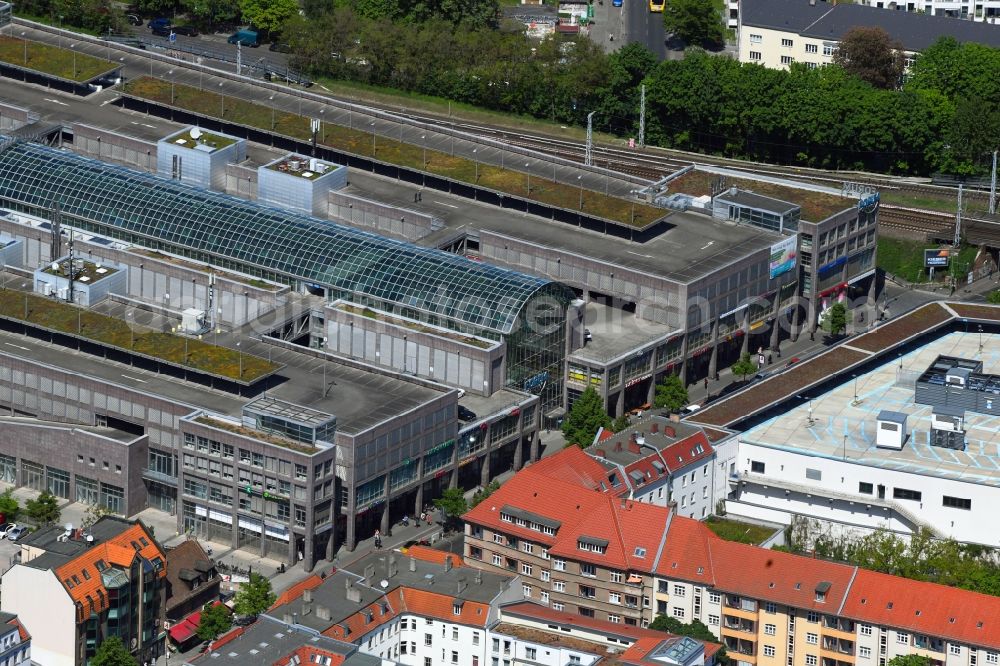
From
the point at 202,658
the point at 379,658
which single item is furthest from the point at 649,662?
the point at 202,658

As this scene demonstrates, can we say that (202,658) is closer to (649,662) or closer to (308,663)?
(308,663)

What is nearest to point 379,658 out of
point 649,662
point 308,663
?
point 308,663

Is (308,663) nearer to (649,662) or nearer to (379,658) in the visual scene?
(379,658)

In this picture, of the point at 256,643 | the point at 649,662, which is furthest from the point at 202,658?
the point at 649,662

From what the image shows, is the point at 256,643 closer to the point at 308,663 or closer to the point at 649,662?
the point at 308,663
